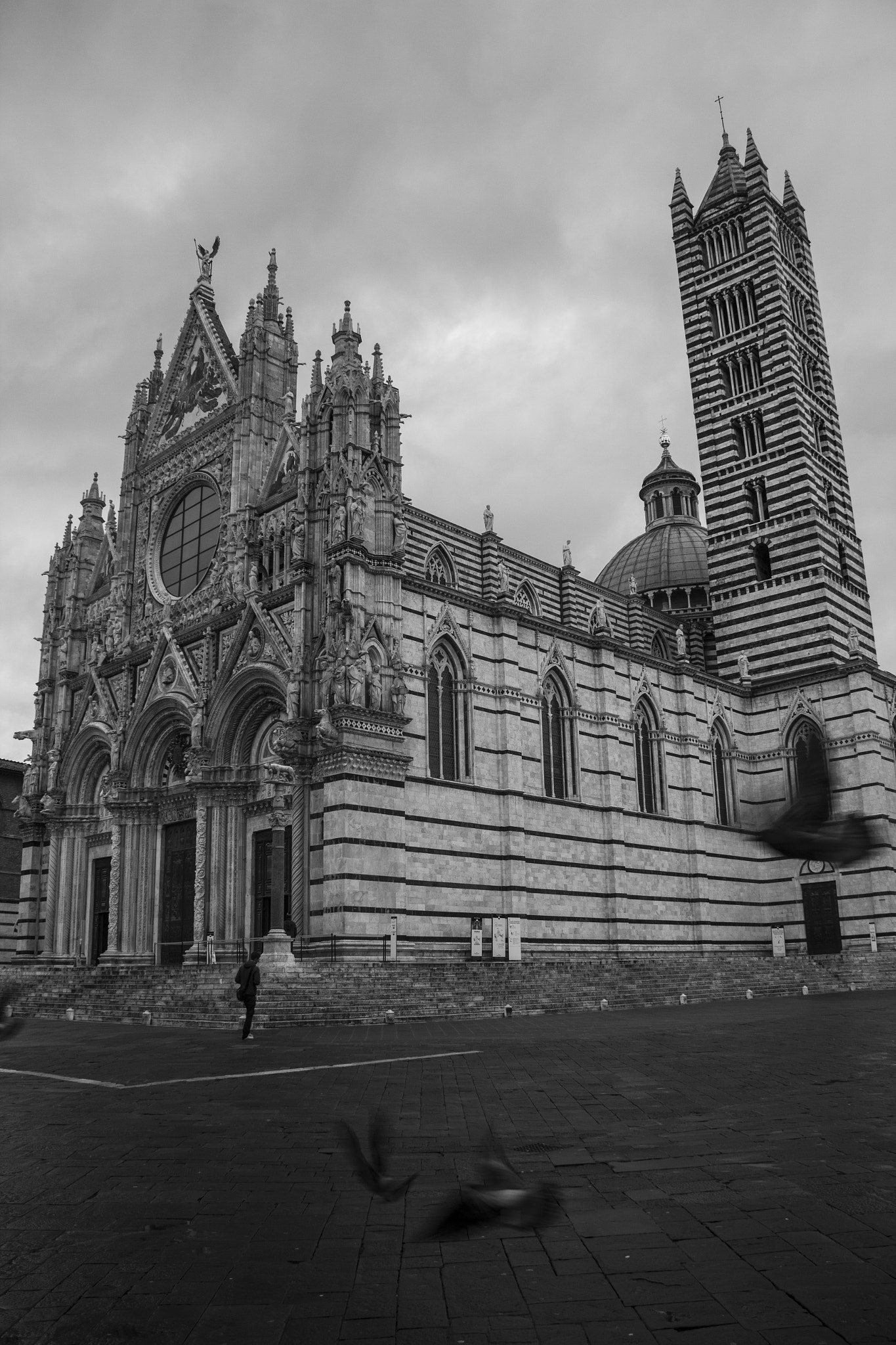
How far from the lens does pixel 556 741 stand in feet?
115

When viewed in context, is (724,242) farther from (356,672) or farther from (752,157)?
(356,672)

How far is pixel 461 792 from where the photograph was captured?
100ft

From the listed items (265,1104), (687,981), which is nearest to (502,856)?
(687,981)

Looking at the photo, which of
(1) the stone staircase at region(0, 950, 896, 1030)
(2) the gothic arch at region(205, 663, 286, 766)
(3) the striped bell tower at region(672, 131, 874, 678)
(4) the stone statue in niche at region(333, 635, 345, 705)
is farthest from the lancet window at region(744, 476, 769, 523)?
(2) the gothic arch at region(205, 663, 286, 766)

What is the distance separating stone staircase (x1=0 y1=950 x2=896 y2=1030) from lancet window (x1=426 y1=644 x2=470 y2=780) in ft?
19.1

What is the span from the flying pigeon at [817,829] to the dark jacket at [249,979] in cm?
1542

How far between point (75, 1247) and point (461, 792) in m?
Result: 25.0

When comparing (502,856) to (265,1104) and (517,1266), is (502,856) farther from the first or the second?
(517,1266)

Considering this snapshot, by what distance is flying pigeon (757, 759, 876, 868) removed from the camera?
4438mm

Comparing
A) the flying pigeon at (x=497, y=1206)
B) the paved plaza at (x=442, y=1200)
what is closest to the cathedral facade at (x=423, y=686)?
the paved plaza at (x=442, y=1200)

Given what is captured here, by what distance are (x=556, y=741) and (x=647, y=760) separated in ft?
17.3

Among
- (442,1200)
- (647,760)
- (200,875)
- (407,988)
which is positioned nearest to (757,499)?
(647,760)

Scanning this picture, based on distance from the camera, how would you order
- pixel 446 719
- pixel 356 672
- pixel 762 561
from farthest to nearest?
pixel 762 561 < pixel 446 719 < pixel 356 672

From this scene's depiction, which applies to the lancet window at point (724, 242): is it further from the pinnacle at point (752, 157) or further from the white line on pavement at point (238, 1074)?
the white line on pavement at point (238, 1074)
